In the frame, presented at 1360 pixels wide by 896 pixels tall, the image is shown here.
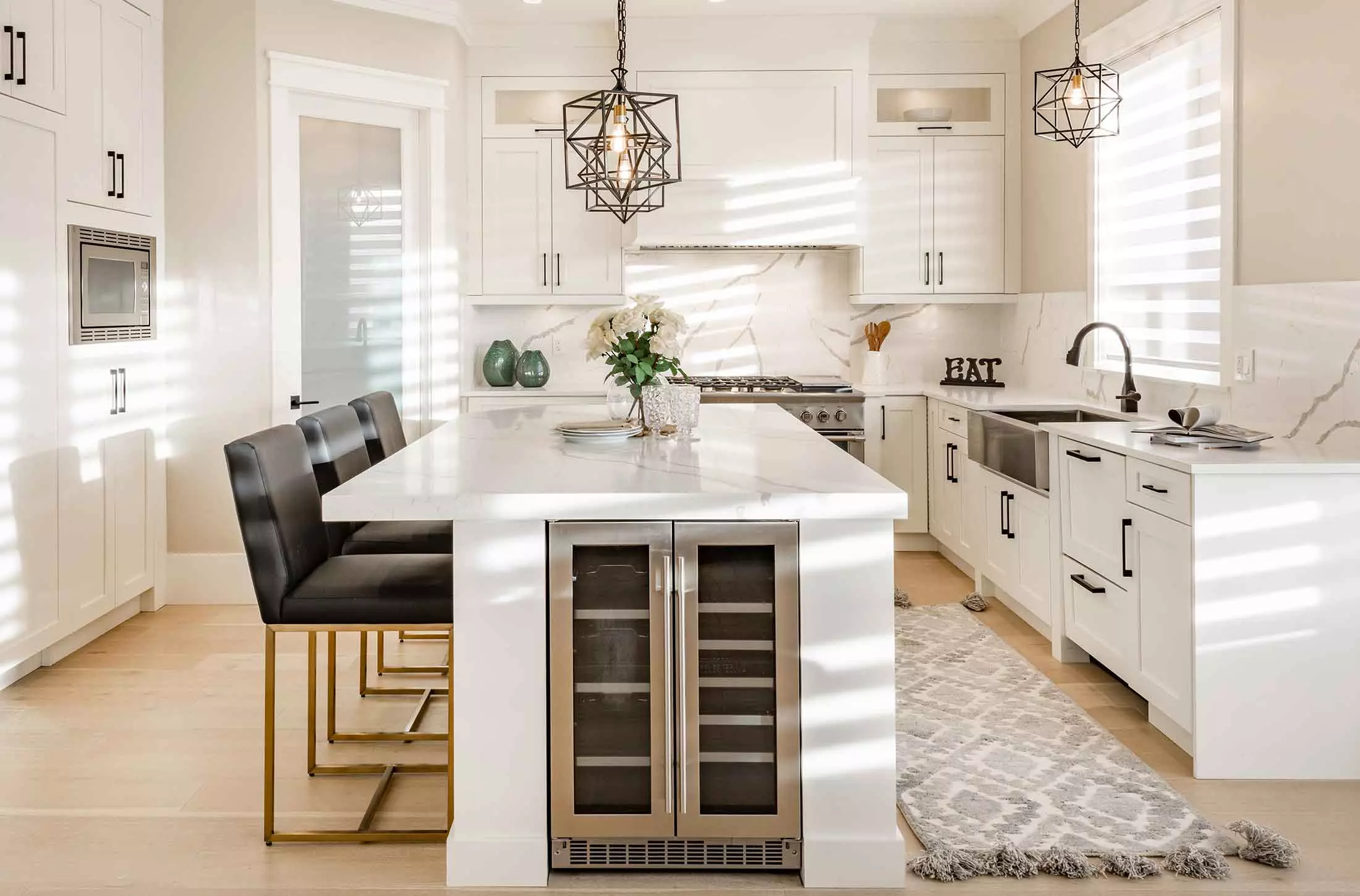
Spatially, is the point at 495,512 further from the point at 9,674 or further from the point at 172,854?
the point at 9,674

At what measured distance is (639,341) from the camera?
3.08m

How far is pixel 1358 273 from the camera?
117 inches

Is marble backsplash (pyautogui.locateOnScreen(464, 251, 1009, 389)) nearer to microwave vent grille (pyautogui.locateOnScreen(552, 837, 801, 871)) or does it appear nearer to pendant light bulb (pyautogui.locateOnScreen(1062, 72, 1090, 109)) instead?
pendant light bulb (pyautogui.locateOnScreen(1062, 72, 1090, 109))

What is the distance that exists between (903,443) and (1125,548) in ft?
7.79

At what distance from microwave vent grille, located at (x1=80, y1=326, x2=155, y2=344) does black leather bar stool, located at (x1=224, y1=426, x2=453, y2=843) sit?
192 cm

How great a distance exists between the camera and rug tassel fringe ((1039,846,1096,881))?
228cm

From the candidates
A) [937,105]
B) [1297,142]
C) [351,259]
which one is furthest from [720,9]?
[1297,142]

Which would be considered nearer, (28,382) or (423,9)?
(28,382)

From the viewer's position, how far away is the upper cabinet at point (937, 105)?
5551 millimetres

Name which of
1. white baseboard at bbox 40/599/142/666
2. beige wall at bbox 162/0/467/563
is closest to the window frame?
beige wall at bbox 162/0/467/563

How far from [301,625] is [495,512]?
2.03ft

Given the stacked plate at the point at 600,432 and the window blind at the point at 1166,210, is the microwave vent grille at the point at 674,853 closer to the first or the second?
the stacked plate at the point at 600,432

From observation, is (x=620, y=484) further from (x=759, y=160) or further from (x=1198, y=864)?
(x=759, y=160)

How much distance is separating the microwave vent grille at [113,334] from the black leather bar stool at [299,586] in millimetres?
1919
